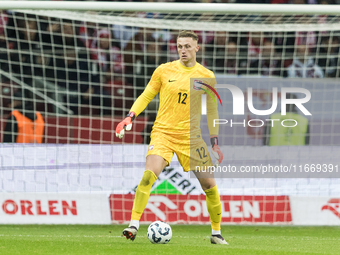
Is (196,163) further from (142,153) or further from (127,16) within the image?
(127,16)

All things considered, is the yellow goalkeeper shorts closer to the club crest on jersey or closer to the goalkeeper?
the goalkeeper

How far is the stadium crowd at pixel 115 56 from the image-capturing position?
10.4 m

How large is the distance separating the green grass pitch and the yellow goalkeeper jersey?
119 cm

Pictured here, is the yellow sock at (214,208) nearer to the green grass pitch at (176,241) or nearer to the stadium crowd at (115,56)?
the green grass pitch at (176,241)

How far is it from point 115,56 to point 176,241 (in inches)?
224

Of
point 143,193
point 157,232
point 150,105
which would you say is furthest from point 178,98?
point 150,105

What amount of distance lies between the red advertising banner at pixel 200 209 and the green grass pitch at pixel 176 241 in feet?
0.55

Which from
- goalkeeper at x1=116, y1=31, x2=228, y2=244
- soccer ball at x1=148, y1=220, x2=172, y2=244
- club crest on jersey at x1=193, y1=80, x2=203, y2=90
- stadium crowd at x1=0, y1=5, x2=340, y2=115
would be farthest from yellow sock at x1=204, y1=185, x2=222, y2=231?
stadium crowd at x1=0, y1=5, x2=340, y2=115

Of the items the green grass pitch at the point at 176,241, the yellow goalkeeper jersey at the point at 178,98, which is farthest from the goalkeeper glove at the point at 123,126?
the green grass pitch at the point at 176,241

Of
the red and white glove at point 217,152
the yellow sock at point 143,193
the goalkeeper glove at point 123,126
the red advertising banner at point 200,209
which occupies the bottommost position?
the red advertising banner at point 200,209

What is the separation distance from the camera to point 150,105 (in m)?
10.2

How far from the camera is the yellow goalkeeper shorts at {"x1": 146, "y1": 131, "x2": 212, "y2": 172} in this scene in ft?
19.2

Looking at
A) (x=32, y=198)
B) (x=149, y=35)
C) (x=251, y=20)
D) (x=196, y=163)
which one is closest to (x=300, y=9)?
(x=251, y=20)

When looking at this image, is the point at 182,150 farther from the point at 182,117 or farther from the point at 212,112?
the point at 212,112
